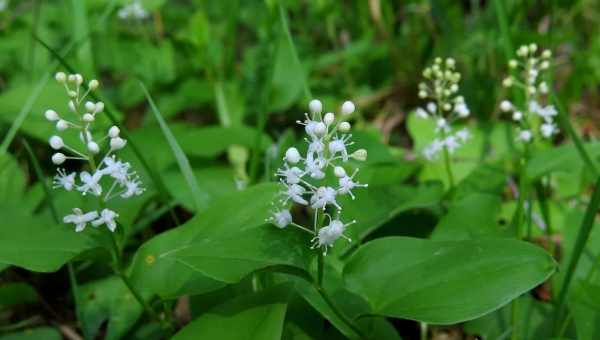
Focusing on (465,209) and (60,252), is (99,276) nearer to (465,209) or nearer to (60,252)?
(60,252)

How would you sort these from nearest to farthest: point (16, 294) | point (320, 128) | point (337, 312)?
point (320, 128)
point (337, 312)
point (16, 294)

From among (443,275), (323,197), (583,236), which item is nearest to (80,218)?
(323,197)

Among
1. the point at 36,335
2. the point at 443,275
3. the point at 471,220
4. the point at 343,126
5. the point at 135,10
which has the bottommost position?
the point at 36,335

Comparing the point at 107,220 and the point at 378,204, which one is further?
the point at 378,204

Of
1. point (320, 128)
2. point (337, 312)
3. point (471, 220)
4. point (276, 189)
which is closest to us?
point (320, 128)

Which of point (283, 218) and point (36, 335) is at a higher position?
point (283, 218)

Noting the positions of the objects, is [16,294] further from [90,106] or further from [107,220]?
[90,106]
